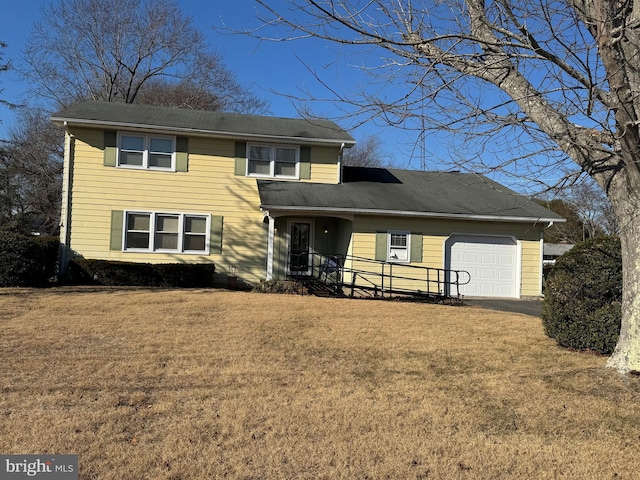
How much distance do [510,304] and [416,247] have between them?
3.24 metres

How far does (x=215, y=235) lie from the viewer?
15.6 metres

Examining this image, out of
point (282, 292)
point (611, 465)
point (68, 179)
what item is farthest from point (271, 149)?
point (611, 465)

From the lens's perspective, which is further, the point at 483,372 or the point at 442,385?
the point at 483,372

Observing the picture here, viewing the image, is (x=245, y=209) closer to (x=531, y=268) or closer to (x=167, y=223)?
(x=167, y=223)

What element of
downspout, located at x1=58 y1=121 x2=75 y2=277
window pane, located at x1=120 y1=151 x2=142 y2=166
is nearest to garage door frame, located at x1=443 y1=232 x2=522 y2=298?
window pane, located at x1=120 y1=151 x2=142 y2=166

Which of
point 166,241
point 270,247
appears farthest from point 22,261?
point 270,247

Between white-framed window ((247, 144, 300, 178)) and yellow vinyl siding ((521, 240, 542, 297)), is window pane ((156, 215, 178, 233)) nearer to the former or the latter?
white-framed window ((247, 144, 300, 178))

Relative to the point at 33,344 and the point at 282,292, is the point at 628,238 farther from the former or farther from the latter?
the point at 282,292

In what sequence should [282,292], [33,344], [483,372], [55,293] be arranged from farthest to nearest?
[282,292], [55,293], [33,344], [483,372]

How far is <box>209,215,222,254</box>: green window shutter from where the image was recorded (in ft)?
51.0

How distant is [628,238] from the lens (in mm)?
5535

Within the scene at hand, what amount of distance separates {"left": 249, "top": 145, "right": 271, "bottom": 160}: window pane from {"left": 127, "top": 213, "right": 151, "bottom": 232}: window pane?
3910 mm

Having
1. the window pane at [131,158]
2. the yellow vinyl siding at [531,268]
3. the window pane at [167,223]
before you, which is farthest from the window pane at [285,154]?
the yellow vinyl siding at [531,268]

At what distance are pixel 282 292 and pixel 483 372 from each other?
8.63 meters
